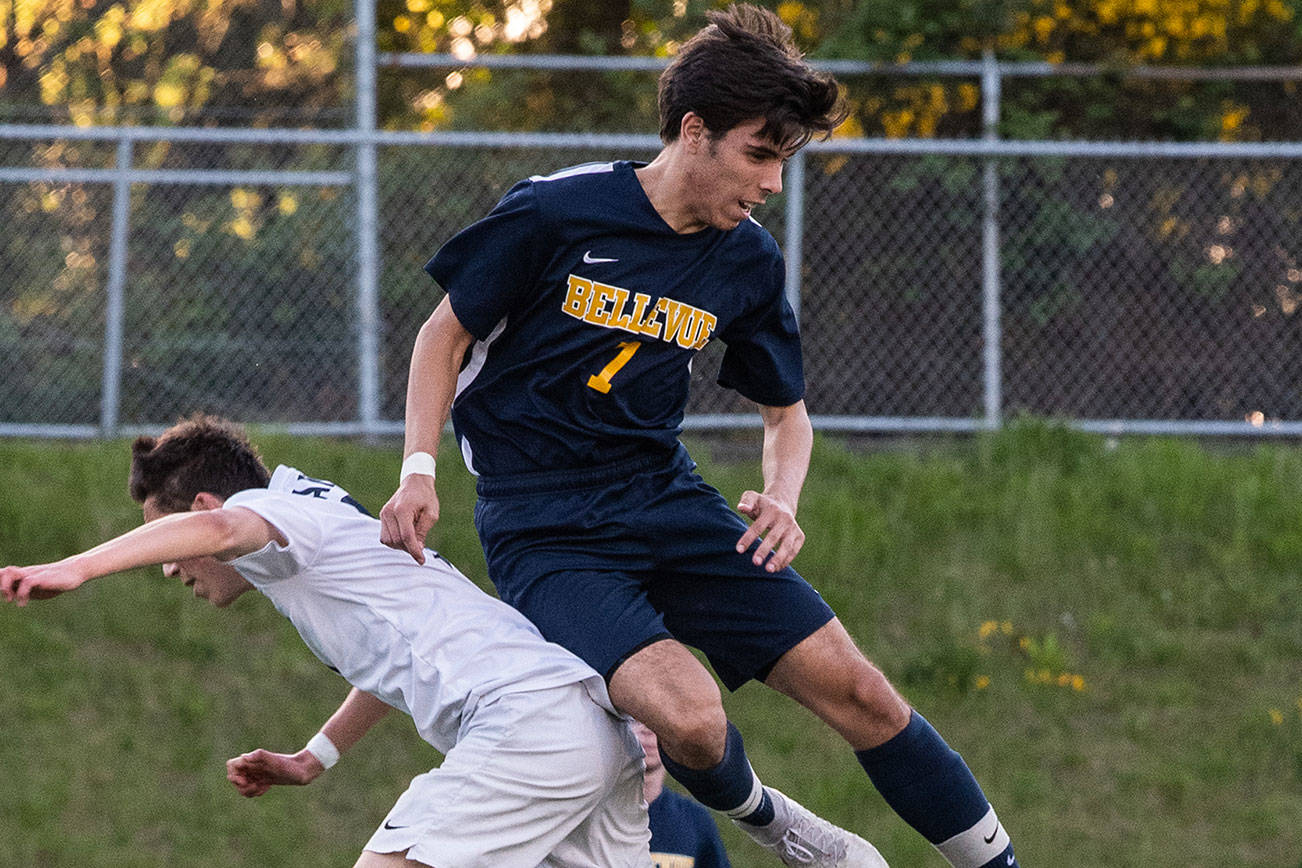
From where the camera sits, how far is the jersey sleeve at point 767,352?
148 inches

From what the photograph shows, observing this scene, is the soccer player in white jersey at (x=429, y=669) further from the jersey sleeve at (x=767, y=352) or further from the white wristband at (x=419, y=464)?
the jersey sleeve at (x=767, y=352)

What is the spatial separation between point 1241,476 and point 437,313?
5028mm

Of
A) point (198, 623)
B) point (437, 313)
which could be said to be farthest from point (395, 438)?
point (437, 313)

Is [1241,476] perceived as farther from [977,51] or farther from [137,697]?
[137,697]

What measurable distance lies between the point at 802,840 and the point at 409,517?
122 cm

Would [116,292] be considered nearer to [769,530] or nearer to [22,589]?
[769,530]

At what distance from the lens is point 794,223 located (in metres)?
7.71

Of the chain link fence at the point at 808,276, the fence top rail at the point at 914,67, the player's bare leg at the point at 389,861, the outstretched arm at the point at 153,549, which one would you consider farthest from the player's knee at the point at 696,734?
the fence top rail at the point at 914,67

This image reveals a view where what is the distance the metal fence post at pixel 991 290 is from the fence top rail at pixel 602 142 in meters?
0.11

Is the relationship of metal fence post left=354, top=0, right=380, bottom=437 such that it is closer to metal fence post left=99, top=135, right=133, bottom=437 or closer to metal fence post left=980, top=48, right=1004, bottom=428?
metal fence post left=99, top=135, right=133, bottom=437

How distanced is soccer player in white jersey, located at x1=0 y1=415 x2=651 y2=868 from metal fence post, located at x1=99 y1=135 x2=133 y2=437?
4.10 meters

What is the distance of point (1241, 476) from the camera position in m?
7.38

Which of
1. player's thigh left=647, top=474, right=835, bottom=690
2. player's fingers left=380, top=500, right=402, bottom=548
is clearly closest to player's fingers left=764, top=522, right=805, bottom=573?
player's thigh left=647, top=474, right=835, bottom=690

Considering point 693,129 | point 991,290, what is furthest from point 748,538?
point 991,290
